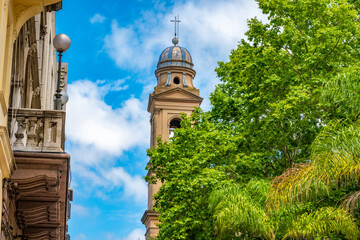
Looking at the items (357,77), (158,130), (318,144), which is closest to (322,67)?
(357,77)

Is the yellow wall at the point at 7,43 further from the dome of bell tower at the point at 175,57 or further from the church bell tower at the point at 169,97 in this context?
the dome of bell tower at the point at 175,57

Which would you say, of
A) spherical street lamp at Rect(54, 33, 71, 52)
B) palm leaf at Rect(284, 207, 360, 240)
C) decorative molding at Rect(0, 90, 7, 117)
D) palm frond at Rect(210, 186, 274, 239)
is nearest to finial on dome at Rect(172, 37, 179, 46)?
palm frond at Rect(210, 186, 274, 239)

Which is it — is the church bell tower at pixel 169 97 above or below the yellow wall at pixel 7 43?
above

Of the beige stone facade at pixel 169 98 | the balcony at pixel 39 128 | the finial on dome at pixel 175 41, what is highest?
the finial on dome at pixel 175 41

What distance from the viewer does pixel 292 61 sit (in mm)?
22797

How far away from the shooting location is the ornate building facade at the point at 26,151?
843 centimetres

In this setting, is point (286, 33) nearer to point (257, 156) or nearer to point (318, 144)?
point (257, 156)

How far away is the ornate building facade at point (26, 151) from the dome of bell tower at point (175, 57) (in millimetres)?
50819

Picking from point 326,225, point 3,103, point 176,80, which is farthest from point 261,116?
point 176,80

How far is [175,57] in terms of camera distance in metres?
66.9

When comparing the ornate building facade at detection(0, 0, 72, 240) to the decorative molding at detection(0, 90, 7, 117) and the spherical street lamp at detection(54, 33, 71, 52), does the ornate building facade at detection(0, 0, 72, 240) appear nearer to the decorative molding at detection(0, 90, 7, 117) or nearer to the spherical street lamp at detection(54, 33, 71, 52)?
the decorative molding at detection(0, 90, 7, 117)

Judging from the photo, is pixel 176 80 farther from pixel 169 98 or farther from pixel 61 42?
pixel 61 42

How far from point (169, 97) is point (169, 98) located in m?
0.12

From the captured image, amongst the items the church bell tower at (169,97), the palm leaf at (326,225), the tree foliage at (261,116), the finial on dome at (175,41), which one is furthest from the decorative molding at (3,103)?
the finial on dome at (175,41)
